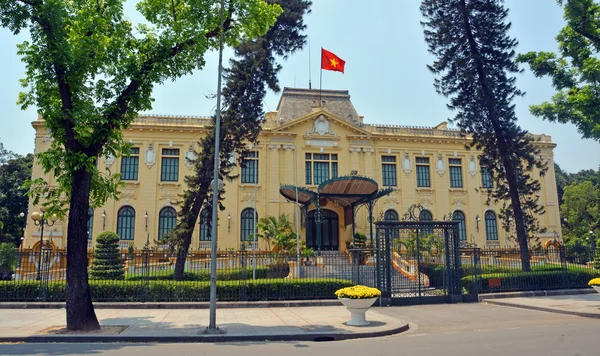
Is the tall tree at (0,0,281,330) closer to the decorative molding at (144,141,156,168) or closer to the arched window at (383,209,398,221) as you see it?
the decorative molding at (144,141,156,168)

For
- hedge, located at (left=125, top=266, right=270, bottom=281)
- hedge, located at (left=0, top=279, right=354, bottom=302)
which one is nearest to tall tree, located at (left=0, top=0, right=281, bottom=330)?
hedge, located at (left=0, top=279, right=354, bottom=302)

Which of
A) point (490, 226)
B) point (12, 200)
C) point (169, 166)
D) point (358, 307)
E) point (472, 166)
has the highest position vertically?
point (472, 166)

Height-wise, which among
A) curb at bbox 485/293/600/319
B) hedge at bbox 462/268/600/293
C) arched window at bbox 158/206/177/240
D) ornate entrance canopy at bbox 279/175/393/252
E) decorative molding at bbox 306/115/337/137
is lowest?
curb at bbox 485/293/600/319

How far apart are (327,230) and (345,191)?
6293 mm

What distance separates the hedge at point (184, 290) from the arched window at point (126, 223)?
17545 millimetres

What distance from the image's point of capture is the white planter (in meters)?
11.8

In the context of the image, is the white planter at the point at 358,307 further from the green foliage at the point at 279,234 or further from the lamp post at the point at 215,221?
the green foliage at the point at 279,234

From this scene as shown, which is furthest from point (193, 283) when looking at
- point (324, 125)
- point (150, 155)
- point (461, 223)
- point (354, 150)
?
point (461, 223)

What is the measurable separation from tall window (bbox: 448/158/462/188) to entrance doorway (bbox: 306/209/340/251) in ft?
34.8

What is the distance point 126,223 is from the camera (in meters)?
32.9

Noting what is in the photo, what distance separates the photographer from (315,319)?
42.1 ft

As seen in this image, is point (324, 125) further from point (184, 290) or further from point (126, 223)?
point (184, 290)

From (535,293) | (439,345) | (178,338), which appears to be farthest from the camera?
(535,293)

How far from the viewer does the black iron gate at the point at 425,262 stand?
637 inches
